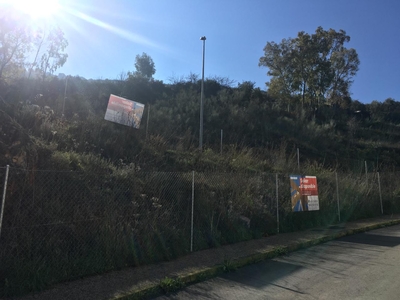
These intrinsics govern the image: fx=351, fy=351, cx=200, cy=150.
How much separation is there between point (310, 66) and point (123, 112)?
25.8 meters

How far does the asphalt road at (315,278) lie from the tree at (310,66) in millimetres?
30268

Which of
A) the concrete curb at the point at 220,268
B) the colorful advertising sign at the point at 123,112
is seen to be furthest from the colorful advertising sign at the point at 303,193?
the colorful advertising sign at the point at 123,112

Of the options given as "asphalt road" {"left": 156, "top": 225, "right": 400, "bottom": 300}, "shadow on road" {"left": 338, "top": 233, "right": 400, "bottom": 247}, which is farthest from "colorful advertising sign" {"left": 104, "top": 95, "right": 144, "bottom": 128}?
"asphalt road" {"left": 156, "top": 225, "right": 400, "bottom": 300}

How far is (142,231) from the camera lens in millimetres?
7113

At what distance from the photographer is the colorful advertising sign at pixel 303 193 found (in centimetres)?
1091

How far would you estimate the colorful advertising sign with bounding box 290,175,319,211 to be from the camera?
35.8 ft

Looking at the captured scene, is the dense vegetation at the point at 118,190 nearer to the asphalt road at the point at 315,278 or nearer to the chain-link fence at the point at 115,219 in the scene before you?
the chain-link fence at the point at 115,219

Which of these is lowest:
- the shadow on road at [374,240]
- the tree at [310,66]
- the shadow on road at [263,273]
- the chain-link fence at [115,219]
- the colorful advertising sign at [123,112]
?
the shadow on road at [263,273]

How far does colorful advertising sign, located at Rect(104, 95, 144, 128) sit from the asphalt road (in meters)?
9.62

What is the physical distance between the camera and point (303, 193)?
36.9 feet

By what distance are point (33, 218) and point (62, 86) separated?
20.0 metres

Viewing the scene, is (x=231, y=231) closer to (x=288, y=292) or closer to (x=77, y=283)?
(x=288, y=292)

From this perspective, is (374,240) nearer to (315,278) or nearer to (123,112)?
(315,278)

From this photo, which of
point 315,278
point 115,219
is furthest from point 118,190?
A: point 315,278
